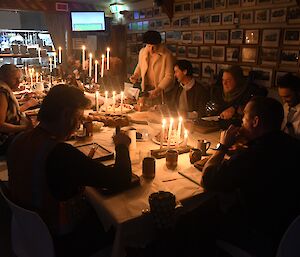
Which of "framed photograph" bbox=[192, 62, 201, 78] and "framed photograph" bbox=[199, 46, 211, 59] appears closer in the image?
"framed photograph" bbox=[199, 46, 211, 59]

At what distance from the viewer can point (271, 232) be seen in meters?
1.55

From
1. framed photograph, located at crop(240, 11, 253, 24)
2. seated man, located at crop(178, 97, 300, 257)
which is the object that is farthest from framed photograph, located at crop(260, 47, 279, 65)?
seated man, located at crop(178, 97, 300, 257)

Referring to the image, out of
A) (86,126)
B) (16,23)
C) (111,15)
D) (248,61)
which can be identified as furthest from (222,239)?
(16,23)

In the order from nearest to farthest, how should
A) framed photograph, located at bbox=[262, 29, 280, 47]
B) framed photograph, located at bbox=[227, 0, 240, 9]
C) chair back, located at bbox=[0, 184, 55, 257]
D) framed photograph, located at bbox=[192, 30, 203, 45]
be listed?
chair back, located at bbox=[0, 184, 55, 257] → framed photograph, located at bbox=[262, 29, 280, 47] → framed photograph, located at bbox=[227, 0, 240, 9] → framed photograph, located at bbox=[192, 30, 203, 45]

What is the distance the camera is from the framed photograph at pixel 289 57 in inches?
148

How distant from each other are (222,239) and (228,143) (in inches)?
21.5

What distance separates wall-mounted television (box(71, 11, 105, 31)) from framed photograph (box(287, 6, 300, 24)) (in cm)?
536

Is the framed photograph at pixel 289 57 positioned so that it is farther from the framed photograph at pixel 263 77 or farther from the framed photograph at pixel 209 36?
the framed photograph at pixel 209 36

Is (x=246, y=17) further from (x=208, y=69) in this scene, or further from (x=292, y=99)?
(x=292, y=99)

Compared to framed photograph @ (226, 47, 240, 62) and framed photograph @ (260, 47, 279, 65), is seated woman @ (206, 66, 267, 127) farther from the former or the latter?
framed photograph @ (226, 47, 240, 62)

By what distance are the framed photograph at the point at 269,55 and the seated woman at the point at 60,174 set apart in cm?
323

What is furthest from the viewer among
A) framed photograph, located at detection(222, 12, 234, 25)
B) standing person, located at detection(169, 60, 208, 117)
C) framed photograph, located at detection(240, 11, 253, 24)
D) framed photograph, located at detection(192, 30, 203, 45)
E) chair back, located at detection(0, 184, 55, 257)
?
framed photograph, located at detection(192, 30, 203, 45)

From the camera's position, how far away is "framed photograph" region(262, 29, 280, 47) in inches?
156

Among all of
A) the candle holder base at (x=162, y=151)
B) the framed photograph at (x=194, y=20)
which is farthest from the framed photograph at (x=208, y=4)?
the candle holder base at (x=162, y=151)
